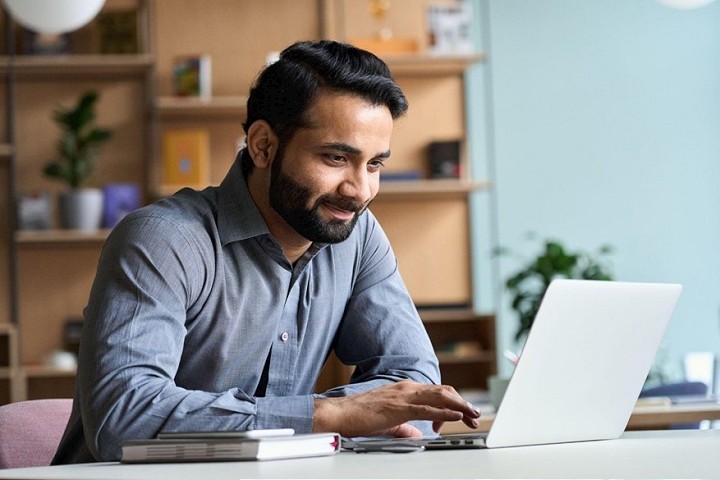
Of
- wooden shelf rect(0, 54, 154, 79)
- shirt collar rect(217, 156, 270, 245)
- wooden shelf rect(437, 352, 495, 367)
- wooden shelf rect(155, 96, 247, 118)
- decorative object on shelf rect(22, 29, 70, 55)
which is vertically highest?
decorative object on shelf rect(22, 29, 70, 55)

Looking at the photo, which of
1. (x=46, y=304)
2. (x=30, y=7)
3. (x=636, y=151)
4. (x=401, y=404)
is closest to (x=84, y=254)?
(x=46, y=304)

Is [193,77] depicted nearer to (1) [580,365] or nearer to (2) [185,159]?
(2) [185,159]

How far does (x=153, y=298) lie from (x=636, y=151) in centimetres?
442

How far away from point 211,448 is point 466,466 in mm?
307

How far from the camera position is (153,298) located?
1643 millimetres

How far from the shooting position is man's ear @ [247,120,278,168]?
199 cm

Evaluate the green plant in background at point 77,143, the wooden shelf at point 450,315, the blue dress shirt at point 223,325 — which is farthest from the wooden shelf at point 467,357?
the blue dress shirt at point 223,325

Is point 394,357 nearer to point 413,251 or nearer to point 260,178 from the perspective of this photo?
point 260,178

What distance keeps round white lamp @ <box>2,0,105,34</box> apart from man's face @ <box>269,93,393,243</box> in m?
2.30

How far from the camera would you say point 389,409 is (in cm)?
155

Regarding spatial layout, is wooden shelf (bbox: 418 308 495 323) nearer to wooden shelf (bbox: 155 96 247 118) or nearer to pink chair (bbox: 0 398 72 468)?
wooden shelf (bbox: 155 96 247 118)

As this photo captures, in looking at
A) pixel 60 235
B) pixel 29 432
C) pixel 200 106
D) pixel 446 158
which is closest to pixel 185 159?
pixel 200 106

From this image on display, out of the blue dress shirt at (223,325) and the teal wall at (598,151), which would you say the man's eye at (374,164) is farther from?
the teal wall at (598,151)

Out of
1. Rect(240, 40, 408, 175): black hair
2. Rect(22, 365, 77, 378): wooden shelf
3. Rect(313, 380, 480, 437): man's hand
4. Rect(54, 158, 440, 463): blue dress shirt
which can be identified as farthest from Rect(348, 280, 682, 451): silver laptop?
Rect(22, 365, 77, 378): wooden shelf
